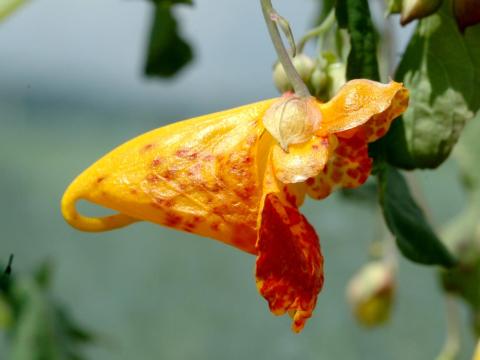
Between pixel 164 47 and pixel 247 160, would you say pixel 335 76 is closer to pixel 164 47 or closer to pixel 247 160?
pixel 247 160

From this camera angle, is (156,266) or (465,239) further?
(156,266)

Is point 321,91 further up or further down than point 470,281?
further up

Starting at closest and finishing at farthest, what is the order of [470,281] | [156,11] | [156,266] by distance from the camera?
[470,281] → [156,11] → [156,266]

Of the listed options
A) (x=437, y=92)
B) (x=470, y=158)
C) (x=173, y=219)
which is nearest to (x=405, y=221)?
(x=437, y=92)

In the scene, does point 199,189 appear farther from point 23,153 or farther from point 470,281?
point 23,153

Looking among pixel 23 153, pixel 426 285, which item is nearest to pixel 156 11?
pixel 426 285

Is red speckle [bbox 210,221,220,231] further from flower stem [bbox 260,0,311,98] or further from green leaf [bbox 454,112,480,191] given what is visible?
green leaf [bbox 454,112,480,191]
